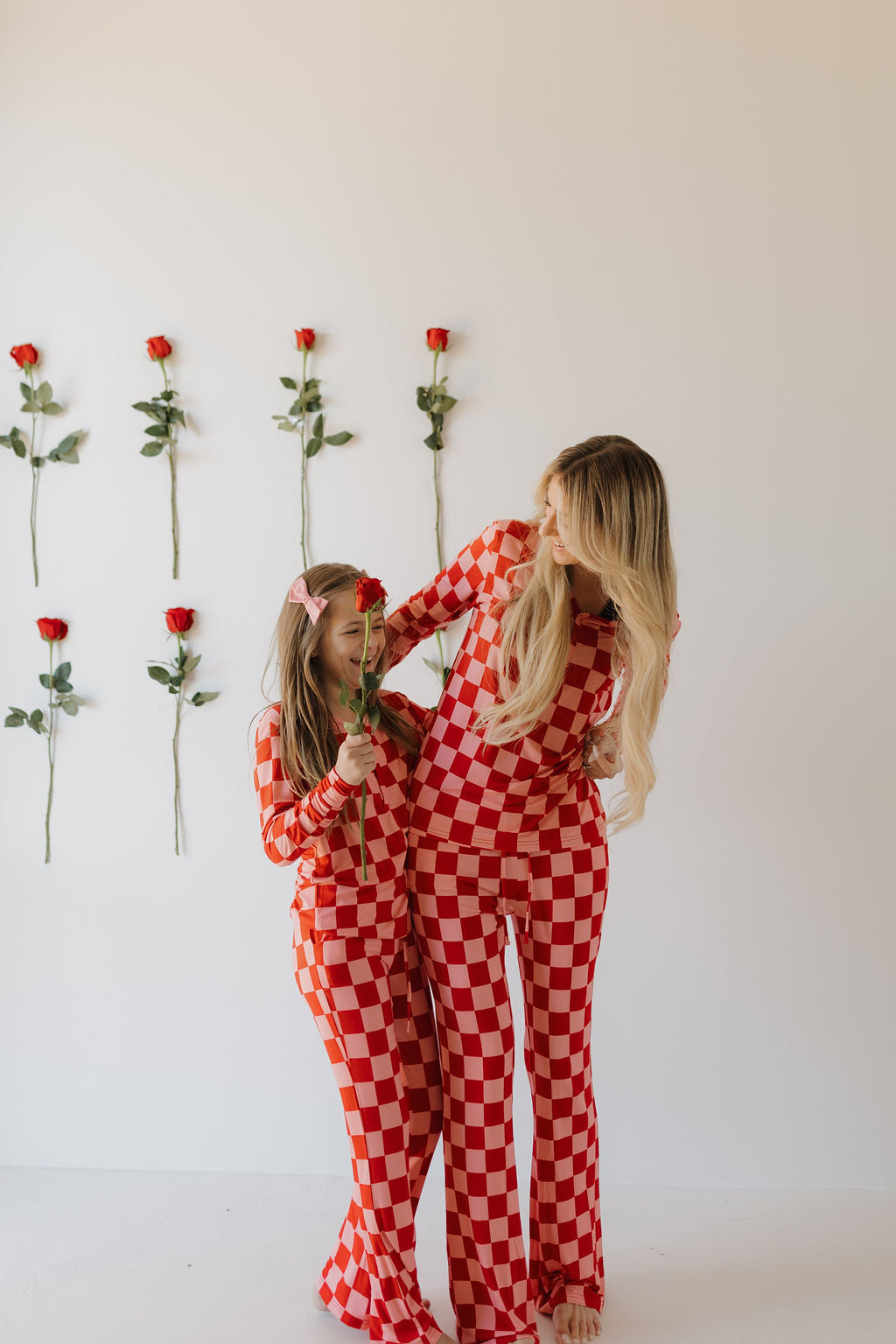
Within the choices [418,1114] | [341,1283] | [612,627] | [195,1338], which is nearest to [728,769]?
[612,627]

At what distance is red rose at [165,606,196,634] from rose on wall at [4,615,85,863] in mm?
268

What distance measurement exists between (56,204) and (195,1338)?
7.59ft

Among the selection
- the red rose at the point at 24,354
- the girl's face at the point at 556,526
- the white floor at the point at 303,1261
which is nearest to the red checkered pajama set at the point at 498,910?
the girl's face at the point at 556,526

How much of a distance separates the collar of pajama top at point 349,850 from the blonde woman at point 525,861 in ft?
0.13

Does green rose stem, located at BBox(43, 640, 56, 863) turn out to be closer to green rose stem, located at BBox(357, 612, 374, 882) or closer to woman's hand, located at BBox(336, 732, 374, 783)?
green rose stem, located at BBox(357, 612, 374, 882)

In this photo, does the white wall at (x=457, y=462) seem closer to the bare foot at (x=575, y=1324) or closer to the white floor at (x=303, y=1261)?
the white floor at (x=303, y=1261)

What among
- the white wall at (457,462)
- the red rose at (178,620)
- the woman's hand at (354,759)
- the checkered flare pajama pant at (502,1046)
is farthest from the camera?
the red rose at (178,620)

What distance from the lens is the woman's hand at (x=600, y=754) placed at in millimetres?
1787

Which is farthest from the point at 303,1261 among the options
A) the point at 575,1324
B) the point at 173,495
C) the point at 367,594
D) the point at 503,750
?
the point at 173,495

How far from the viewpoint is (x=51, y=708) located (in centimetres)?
251

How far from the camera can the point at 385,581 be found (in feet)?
7.86

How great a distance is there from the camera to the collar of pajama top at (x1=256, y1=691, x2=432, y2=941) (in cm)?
172

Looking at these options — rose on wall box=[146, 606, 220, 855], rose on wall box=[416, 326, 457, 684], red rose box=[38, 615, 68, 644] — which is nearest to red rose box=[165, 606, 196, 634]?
rose on wall box=[146, 606, 220, 855]

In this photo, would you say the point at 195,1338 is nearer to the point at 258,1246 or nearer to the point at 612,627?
the point at 258,1246
